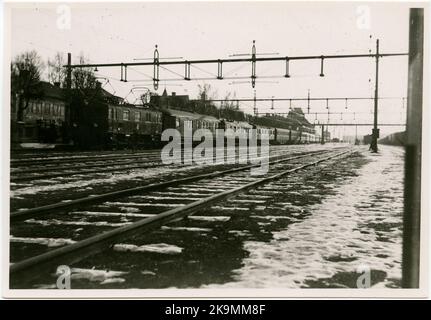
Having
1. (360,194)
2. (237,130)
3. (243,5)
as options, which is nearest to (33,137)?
(237,130)

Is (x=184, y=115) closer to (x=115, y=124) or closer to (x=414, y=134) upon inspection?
(x=115, y=124)

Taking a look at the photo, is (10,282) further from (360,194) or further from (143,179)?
(143,179)

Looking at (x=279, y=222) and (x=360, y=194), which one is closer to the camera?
(x=279, y=222)

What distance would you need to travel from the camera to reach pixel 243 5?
16.2ft

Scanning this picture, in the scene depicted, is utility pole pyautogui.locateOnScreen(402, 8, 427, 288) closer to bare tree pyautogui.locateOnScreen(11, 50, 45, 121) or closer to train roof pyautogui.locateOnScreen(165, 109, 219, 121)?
bare tree pyautogui.locateOnScreen(11, 50, 45, 121)

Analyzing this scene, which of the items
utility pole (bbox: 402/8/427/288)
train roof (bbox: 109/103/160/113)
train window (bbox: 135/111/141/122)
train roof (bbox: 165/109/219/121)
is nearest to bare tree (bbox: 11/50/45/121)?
train roof (bbox: 109/103/160/113)

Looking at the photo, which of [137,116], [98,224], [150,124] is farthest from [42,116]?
[98,224]

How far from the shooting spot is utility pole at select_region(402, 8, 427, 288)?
349 centimetres

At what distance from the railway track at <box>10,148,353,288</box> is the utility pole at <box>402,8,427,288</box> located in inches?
102

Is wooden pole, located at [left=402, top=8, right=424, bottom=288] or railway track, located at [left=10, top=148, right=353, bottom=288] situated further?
railway track, located at [left=10, top=148, right=353, bottom=288]

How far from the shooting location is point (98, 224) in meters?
6.31
